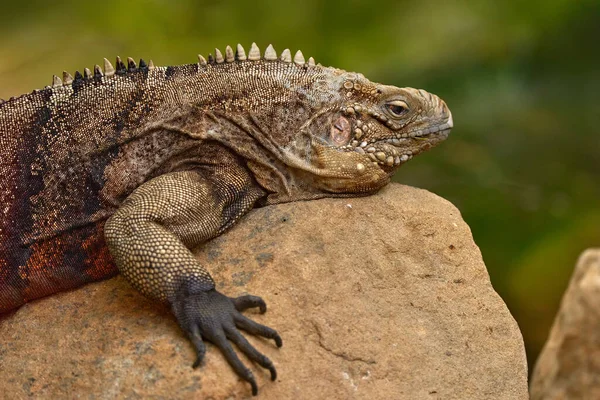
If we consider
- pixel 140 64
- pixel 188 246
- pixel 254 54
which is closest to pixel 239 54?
pixel 254 54

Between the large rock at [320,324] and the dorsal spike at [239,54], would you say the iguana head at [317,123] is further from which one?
the large rock at [320,324]

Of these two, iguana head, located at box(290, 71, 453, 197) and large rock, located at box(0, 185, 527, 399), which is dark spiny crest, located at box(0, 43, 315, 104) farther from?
large rock, located at box(0, 185, 527, 399)

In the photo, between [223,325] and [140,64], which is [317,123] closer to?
[140,64]

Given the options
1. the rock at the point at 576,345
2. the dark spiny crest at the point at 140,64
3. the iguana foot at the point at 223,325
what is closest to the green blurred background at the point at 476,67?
the rock at the point at 576,345

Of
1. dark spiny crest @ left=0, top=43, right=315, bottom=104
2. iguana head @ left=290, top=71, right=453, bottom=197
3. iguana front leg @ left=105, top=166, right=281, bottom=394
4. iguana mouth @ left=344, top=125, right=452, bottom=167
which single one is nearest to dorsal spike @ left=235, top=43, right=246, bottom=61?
dark spiny crest @ left=0, top=43, right=315, bottom=104

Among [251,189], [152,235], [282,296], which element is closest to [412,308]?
[282,296]

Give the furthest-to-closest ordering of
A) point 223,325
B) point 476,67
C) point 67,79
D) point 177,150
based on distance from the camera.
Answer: point 476,67, point 67,79, point 177,150, point 223,325

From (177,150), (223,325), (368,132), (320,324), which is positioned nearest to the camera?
(223,325)
